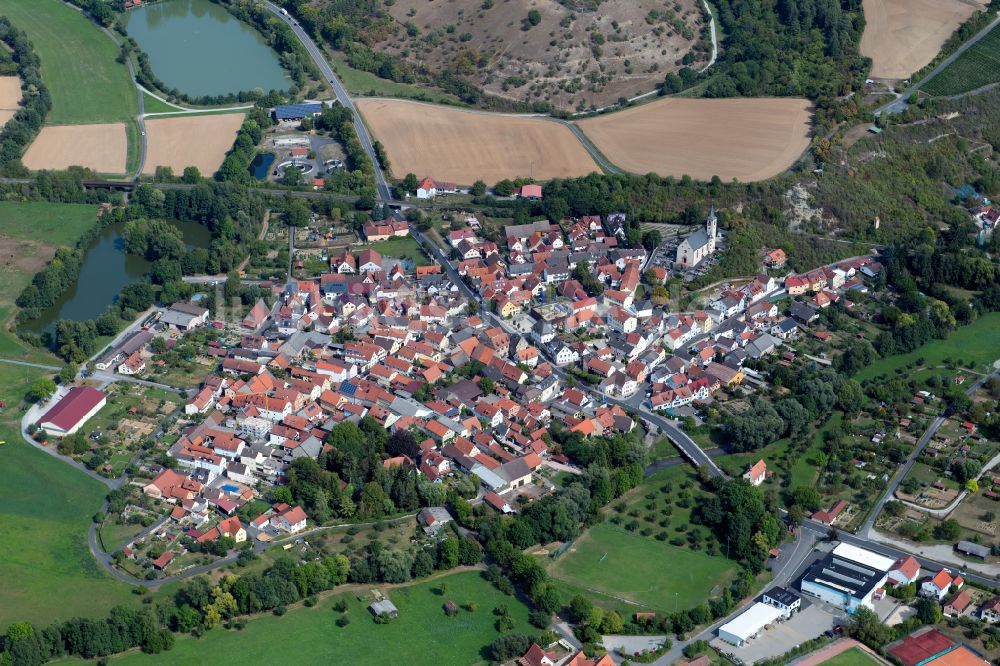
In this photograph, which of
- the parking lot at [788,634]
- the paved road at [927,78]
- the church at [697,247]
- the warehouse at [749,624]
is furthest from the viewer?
the paved road at [927,78]

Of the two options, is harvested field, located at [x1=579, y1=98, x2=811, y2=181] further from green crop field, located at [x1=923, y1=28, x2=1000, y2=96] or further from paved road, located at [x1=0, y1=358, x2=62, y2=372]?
paved road, located at [x1=0, y1=358, x2=62, y2=372]

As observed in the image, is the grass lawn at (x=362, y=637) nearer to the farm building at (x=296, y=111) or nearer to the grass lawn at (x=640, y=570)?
the grass lawn at (x=640, y=570)

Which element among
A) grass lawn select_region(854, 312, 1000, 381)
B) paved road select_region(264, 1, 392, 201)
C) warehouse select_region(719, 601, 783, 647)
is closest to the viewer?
warehouse select_region(719, 601, 783, 647)

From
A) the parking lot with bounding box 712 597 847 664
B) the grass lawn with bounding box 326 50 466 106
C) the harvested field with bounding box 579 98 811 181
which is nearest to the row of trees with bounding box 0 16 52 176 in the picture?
the grass lawn with bounding box 326 50 466 106

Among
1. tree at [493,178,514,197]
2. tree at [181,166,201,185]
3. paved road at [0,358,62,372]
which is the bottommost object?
paved road at [0,358,62,372]

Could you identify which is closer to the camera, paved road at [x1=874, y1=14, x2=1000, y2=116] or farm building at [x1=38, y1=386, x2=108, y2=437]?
farm building at [x1=38, y1=386, x2=108, y2=437]

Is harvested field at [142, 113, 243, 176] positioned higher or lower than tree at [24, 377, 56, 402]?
higher

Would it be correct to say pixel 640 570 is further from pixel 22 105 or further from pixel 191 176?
pixel 22 105

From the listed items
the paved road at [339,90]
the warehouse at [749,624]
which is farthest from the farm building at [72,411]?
the warehouse at [749,624]
